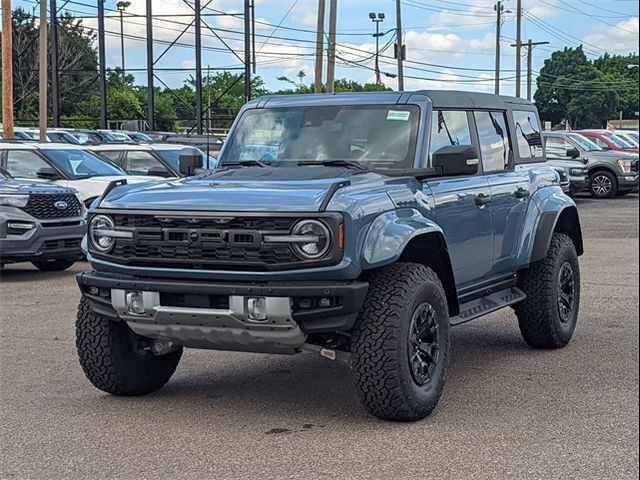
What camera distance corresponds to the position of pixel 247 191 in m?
5.27

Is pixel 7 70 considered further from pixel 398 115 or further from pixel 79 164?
pixel 398 115

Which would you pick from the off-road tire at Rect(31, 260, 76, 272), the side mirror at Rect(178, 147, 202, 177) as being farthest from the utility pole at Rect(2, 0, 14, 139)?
the side mirror at Rect(178, 147, 202, 177)

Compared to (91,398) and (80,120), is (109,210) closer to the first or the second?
(91,398)

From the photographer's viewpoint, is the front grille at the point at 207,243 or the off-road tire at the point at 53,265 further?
the off-road tire at the point at 53,265

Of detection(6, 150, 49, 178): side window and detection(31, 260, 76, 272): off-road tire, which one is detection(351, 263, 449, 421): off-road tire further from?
detection(6, 150, 49, 178): side window

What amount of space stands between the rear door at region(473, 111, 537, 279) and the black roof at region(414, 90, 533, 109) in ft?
0.24

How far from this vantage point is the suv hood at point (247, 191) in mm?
5059

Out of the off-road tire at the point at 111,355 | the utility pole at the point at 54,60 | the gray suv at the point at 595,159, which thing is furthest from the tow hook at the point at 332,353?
the utility pole at the point at 54,60

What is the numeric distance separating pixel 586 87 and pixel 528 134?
17.7 ft

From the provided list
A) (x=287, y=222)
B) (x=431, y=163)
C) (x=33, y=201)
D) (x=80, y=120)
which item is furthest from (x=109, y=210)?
(x=80, y=120)

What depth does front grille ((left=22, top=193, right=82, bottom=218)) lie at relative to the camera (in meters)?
12.2

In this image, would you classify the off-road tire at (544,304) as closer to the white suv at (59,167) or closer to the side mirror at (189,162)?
the side mirror at (189,162)

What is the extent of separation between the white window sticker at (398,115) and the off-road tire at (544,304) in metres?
1.78

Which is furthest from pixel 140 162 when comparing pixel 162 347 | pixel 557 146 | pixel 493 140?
pixel 557 146
